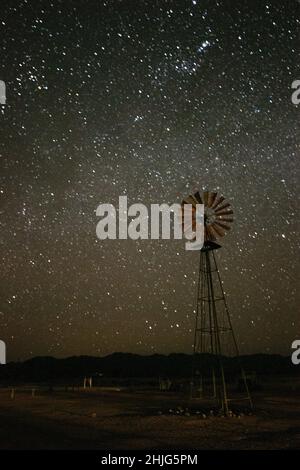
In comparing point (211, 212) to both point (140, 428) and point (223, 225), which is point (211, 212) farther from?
point (140, 428)

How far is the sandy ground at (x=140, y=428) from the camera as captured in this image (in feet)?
47.8

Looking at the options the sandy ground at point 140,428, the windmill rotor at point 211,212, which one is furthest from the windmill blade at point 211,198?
the sandy ground at point 140,428

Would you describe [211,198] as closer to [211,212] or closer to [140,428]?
[211,212]

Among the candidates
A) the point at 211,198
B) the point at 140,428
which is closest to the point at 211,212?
the point at 211,198

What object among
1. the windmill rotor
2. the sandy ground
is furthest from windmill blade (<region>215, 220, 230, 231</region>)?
the sandy ground

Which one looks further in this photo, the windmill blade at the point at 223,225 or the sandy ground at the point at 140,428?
the windmill blade at the point at 223,225

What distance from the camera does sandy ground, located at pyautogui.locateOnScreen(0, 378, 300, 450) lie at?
14.6 metres

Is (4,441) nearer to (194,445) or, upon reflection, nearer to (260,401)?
(194,445)

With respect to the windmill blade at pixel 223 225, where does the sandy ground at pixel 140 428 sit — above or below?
below

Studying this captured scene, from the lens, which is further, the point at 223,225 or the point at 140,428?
the point at 223,225

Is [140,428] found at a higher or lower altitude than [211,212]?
lower

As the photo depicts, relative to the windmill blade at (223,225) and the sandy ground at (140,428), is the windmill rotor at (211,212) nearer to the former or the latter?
the windmill blade at (223,225)

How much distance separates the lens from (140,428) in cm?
1773

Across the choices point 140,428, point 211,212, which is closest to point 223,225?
point 211,212
